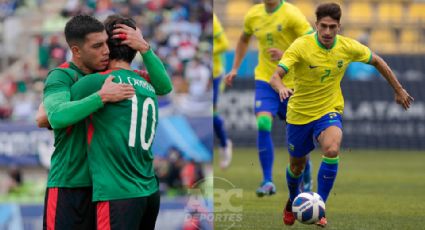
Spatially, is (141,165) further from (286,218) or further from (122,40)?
(286,218)

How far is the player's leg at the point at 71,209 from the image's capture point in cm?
528

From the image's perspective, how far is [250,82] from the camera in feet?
Answer: 66.7

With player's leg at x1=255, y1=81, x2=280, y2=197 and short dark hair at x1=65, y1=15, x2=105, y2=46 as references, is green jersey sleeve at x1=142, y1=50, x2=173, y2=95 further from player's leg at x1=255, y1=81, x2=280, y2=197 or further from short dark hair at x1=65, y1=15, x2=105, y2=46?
player's leg at x1=255, y1=81, x2=280, y2=197

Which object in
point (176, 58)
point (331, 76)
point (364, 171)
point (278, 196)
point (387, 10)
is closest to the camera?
point (331, 76)

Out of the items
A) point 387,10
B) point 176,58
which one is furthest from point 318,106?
point 176,58

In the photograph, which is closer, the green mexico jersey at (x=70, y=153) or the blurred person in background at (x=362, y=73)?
the green mexico jersey at (x=70, y=153)

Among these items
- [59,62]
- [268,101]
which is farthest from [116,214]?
[59,62]

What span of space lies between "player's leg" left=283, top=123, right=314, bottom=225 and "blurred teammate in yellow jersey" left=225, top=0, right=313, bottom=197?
1.04m

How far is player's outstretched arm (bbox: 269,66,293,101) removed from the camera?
23.5ft

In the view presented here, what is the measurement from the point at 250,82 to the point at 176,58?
2.19m

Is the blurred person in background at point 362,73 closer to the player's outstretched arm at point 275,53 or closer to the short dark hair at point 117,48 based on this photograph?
the player's outstretched arm at point 275,53

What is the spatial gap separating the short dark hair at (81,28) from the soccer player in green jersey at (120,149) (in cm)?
15

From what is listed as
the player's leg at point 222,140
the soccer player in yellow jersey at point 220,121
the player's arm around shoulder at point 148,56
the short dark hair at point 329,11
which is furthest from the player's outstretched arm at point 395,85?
the player's leg at point 222,140

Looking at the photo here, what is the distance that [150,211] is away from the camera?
5203mm
